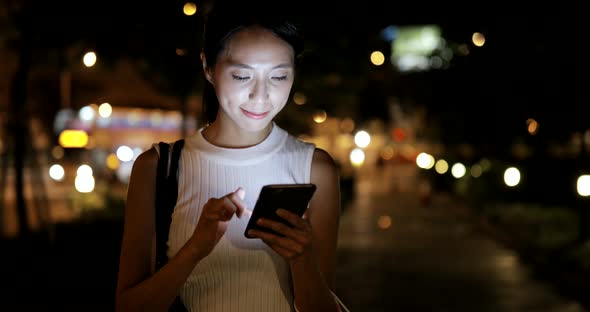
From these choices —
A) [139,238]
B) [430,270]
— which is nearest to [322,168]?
[139,238]

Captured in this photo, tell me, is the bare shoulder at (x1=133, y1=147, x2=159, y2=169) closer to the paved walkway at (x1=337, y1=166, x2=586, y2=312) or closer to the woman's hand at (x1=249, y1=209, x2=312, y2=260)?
the woman's hand at (x1=249, y1=209, x2=312, y2=260)

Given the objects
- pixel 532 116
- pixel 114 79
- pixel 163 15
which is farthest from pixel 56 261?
pixel 532 116

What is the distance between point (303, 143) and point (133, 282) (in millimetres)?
595

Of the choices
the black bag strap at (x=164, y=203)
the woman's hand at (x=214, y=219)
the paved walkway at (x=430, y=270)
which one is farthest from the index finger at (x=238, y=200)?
the paved walkway at (x=430, y=270)

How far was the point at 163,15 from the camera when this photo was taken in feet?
37.9

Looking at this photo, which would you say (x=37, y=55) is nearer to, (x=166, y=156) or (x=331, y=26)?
(x=331, y=26)

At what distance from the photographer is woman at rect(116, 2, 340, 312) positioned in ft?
7.80

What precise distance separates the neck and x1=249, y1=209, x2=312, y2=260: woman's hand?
413 mm

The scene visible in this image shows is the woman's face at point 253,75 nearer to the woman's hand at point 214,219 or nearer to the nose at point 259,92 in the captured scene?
the nose at point 259,92

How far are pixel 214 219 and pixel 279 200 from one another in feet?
0.54

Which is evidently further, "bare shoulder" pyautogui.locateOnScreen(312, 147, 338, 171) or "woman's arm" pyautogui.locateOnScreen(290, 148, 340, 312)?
"bare shoulder" pyautogui.locateOnScreen(312, 147, 338, 171)

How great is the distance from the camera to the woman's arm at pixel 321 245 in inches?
90.3

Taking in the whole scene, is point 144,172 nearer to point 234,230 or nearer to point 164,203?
point 164,203

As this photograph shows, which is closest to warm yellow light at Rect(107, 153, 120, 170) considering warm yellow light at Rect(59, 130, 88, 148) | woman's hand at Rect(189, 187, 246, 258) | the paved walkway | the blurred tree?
the paved walkway
